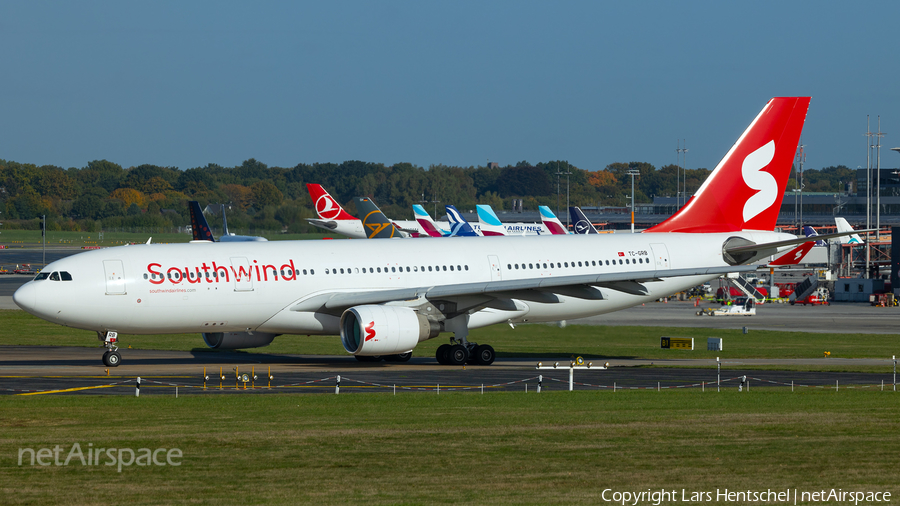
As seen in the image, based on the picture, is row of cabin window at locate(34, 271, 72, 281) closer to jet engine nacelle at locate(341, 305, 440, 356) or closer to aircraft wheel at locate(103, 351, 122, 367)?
aircraft wheel at locate(103, 351, 122, 367)

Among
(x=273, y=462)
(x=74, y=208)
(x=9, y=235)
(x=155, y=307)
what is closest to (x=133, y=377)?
(x=155, y=307)

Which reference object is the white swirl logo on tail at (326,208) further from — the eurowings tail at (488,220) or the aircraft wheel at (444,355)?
the aircraft wheel at (444,355)

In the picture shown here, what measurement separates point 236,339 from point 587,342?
14175 millimetres

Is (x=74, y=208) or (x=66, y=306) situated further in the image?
(x=74, y=208)

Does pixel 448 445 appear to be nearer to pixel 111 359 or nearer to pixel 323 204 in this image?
pixel 111 359

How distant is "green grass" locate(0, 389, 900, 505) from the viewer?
1451 centimetres

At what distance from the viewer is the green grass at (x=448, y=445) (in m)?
14.5

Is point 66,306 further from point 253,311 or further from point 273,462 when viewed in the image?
point 273,462

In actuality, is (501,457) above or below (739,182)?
below

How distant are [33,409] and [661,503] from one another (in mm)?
15382

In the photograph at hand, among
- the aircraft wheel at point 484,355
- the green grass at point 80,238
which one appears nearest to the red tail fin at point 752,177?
the aircraft wheel at point 484,355

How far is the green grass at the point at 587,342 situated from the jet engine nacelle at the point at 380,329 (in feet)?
16.1

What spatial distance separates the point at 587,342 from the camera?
4300 cm

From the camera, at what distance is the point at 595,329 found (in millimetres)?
42500
